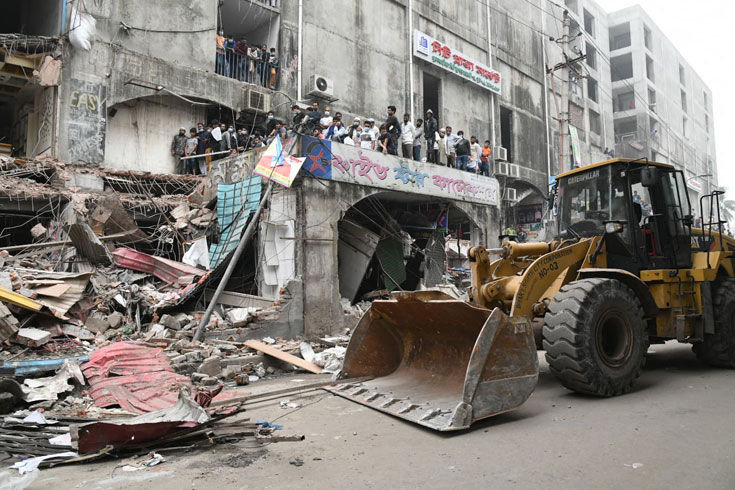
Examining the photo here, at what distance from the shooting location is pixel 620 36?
42219 millimetres

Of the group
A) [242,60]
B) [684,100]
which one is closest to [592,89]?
[684,100]

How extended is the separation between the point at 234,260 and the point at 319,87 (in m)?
8.82

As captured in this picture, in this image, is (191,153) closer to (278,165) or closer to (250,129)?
(250,129)

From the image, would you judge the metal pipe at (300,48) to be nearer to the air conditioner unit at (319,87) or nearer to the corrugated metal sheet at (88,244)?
the air conditioner unit at (319,87)

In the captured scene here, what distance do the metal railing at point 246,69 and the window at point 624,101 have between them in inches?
1316

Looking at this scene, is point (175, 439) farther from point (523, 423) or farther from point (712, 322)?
point (712, 322)

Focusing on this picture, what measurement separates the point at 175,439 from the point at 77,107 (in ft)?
38.3

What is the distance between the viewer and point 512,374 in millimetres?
5078

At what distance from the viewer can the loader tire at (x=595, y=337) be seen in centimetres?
551

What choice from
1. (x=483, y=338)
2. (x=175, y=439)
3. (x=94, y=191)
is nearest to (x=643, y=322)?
(x=483, y=338)

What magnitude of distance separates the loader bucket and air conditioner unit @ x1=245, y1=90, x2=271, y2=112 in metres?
11.0

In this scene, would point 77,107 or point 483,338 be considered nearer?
point 483,338

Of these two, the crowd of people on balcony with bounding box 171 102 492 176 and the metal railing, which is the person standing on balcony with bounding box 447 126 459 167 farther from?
the metal railing

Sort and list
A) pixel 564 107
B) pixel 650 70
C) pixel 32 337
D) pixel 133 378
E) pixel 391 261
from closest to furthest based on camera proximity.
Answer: pixel 133 378 < pixel 32 337 < pixel 391 261 < pixel 564 107 < pixel 650 70
